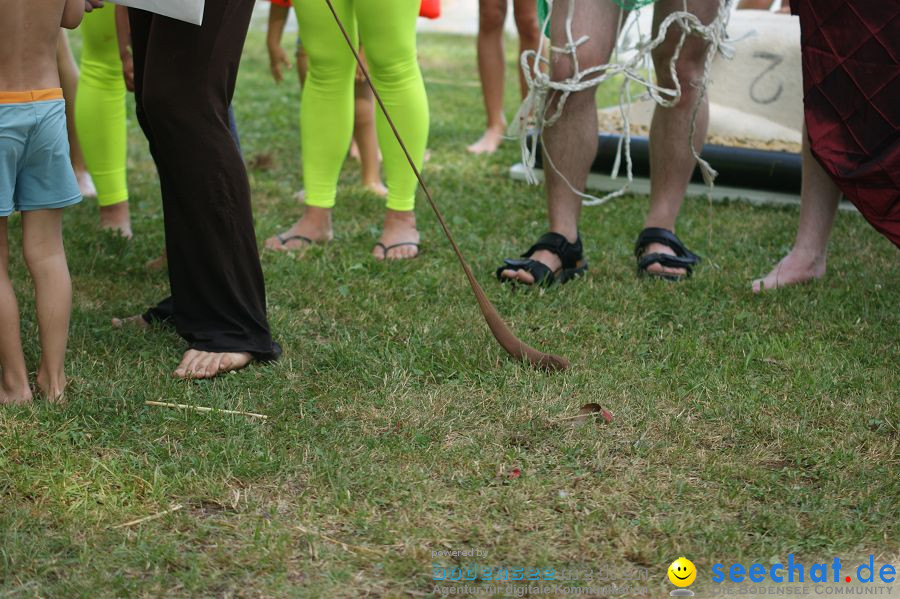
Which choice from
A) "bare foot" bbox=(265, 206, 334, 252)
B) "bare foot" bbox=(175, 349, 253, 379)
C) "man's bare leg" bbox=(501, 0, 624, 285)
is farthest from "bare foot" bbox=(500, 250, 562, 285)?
"bare foot" bbox=(175, 349, 253, 379)

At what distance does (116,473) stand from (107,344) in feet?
2.62

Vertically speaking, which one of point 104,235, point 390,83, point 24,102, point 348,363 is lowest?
point 104,235

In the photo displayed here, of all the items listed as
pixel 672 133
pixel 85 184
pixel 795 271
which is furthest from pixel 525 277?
pixel 85 184

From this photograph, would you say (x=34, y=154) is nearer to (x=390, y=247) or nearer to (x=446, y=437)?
(x=446, y=437)

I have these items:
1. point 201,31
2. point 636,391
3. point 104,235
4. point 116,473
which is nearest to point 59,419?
point 116,473

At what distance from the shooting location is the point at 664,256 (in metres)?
3.62

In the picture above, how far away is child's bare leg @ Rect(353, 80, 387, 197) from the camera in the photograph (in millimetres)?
4883

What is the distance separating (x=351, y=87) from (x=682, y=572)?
2.53m

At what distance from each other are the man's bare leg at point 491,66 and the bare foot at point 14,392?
3.62 metres

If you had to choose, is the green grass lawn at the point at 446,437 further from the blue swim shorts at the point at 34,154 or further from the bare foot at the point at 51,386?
the blue swim shorts at the point at 34,154

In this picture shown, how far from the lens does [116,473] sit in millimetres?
2236

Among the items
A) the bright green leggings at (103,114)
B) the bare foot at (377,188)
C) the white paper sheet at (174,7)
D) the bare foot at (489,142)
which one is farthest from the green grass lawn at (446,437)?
the bare foot at (489,142)

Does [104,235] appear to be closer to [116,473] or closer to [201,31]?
[201,31]

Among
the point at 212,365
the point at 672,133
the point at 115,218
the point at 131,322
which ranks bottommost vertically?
the point at 115,218
